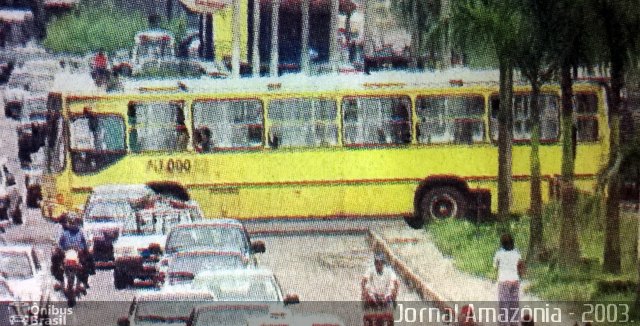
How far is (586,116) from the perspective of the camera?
18.9ft

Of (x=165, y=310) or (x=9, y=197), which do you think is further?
(x=9, y=197)

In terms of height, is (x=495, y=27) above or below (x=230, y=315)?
above

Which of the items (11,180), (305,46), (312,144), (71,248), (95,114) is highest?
(305,46)

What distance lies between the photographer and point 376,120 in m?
5.84

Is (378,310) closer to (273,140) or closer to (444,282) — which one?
(444,282)

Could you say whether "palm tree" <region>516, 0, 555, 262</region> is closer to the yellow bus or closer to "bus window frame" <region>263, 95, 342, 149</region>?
the yellow bus

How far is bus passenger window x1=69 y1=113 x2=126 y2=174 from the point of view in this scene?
19.0 feet

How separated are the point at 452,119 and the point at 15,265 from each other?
5.29 feet

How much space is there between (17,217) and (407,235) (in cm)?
137

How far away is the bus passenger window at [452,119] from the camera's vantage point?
5.80 meters

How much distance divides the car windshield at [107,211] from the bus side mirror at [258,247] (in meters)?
0.45

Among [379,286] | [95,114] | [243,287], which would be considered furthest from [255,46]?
[379,286]

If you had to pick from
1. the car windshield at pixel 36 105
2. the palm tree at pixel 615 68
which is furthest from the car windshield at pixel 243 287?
the palm tree at pixel 615 68

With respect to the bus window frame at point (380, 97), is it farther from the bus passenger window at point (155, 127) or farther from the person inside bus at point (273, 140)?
the bus passenger window at point (155, 127)
